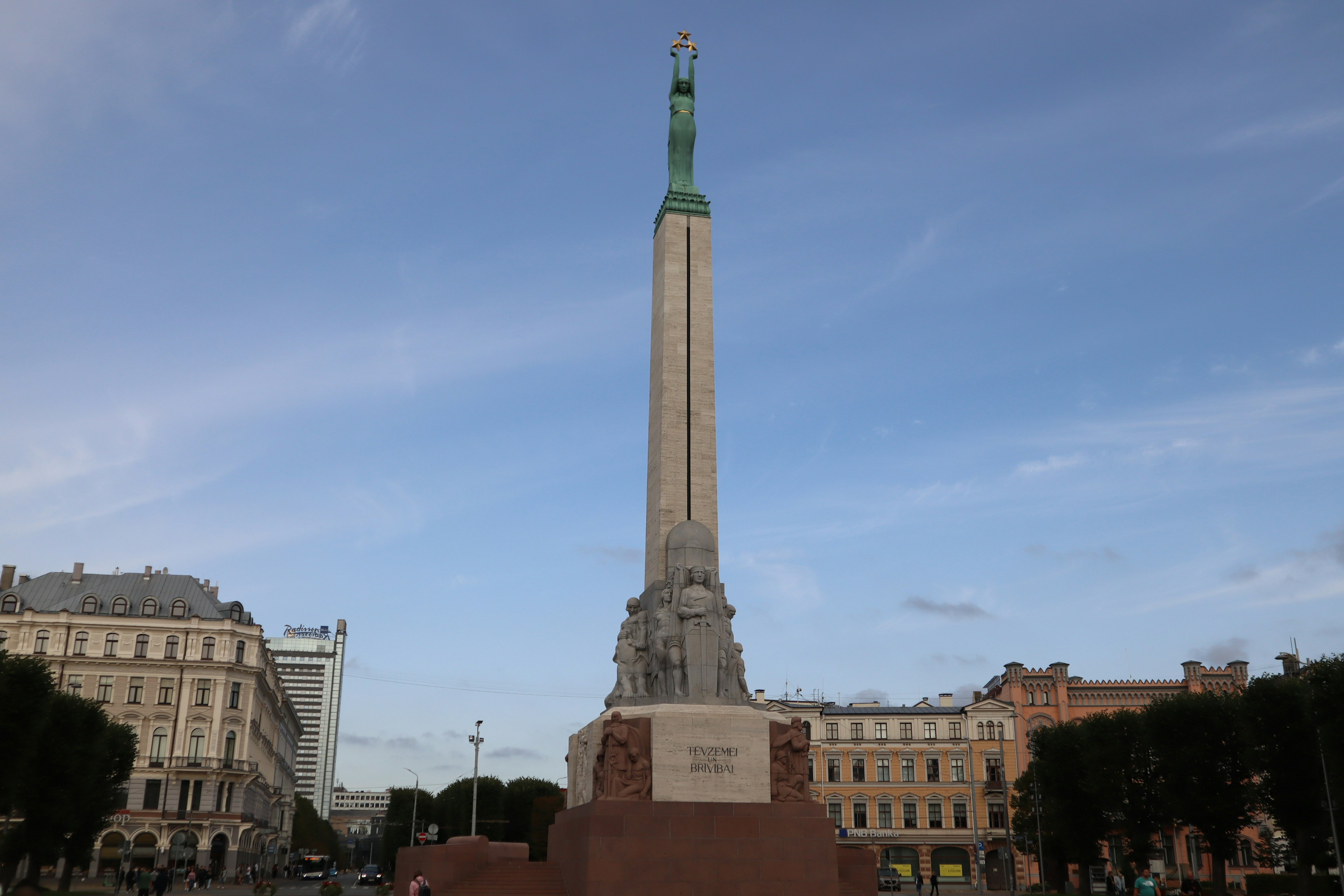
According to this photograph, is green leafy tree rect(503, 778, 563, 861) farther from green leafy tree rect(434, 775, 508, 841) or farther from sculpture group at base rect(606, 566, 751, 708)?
sculpture group at base rect(606, 566, 751, 708)

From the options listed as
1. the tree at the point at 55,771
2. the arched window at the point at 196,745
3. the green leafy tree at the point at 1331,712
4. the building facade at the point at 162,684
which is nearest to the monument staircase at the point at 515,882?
the tree at the point at 55,771

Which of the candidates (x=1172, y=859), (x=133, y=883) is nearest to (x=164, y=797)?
(x=133, y=883)

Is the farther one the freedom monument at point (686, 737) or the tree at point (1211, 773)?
the tree at point (1211, 773)

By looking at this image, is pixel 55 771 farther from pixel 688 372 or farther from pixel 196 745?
pixel 196 745

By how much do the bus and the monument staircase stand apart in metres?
74.6

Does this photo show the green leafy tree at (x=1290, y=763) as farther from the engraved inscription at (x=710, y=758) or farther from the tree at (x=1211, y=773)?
the engraved inscription at (x=710, y=758)

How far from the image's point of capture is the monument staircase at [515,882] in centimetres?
2662

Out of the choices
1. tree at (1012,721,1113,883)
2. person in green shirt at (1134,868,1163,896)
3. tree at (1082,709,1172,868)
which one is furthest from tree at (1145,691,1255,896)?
person in green shirt at (1134,868,1163,896)

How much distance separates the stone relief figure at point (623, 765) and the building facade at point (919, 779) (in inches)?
2047

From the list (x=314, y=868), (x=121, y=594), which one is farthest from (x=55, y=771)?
(x=314, y=868)

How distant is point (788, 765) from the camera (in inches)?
1048

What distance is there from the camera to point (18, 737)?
109 ft

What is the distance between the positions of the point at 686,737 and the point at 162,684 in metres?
54.3

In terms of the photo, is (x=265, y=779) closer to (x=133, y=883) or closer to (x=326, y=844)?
(x=133, y=883)
